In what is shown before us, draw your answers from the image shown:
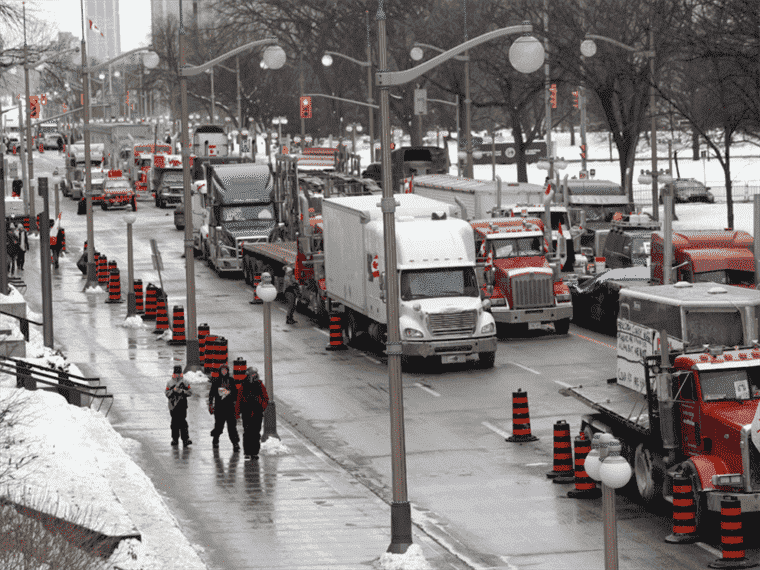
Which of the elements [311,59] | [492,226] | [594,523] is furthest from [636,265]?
[311,59]

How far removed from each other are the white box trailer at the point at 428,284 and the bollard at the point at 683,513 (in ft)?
41.0

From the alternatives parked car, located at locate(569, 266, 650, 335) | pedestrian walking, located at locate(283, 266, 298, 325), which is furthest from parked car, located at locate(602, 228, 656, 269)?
pedestrian walking, located at locate(283, 266, 298, 325)

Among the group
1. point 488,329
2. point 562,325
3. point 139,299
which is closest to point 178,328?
point 139,299

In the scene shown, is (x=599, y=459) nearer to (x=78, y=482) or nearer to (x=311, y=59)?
(x=78, y=482)

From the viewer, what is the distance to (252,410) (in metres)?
22.0

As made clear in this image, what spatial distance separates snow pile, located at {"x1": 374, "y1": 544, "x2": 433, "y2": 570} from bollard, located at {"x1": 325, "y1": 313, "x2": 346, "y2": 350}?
17147 mm

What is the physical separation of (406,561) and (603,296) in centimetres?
1975

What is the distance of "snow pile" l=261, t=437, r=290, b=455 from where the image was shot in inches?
894

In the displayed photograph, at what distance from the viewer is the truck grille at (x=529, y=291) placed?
1331 inches

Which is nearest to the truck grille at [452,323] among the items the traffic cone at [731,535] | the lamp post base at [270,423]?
the lamp post base at [270,423]

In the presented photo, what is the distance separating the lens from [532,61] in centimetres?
1627

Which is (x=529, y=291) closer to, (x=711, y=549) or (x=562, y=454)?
(x=562, y=454)

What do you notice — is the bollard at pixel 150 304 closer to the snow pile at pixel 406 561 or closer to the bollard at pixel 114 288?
the bollard at pixel 114 288

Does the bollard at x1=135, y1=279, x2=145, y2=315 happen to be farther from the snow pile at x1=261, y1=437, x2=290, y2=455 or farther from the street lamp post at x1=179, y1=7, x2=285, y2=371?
the snow pile at x1=261, y1=437, x2=290, y2=455
